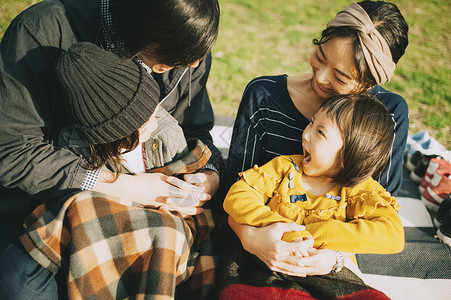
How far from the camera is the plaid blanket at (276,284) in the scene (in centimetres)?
177

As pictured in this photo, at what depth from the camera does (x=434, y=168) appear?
10.9 feet

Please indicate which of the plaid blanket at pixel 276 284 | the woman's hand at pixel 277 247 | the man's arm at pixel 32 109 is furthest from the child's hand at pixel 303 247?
the man's arm at pixel 32 109

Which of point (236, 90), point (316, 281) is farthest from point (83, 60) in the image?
point (236, 90)

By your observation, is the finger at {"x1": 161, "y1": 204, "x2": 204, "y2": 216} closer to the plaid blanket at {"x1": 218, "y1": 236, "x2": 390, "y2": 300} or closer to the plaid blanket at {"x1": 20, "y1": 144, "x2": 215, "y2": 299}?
the plaid blanket at {"x1": 20, "y1": 144, "x2": 215, "y2": 299}

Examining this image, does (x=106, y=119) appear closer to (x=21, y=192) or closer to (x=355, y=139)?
(x=21, y=192)

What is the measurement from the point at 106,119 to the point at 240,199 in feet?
2.74

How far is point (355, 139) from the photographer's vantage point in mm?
1890

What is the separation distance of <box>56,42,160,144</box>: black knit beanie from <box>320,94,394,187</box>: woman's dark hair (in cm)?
100

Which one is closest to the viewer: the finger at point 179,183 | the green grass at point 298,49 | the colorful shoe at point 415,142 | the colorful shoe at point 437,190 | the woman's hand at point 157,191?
the woman's hand at point 157,191

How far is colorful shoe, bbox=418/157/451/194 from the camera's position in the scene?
3.31m

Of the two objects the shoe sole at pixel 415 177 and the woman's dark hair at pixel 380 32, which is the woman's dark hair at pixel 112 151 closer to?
the woman's dark hair at pixel 380 32

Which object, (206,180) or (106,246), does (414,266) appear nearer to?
(206,180)

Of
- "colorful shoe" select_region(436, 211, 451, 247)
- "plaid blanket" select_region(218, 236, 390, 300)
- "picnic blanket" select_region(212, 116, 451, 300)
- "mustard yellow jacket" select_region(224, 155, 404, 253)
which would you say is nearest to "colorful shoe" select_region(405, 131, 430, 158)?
"picnic blanket" select_region(212, 116, 451, 300)

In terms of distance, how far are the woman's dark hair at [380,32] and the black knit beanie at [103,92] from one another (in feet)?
3.46
